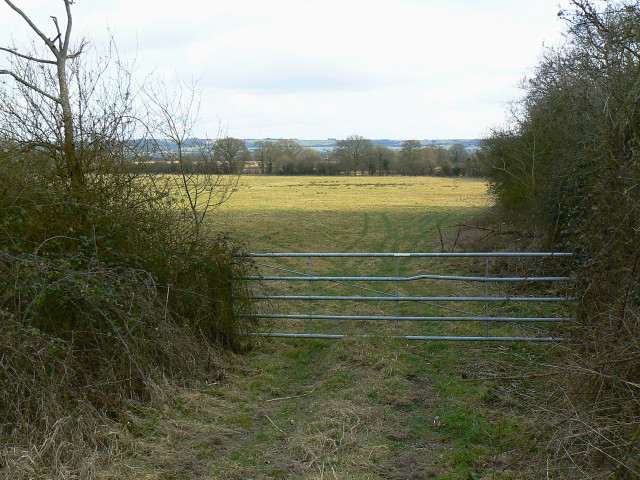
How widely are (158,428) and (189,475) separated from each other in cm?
80

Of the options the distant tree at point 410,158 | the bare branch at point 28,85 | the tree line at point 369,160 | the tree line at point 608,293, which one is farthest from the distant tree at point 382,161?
the bare branch at point 28,85

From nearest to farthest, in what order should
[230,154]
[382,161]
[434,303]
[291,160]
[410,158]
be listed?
[230,154], [434,303], [291,160], [410,158], [382,161]

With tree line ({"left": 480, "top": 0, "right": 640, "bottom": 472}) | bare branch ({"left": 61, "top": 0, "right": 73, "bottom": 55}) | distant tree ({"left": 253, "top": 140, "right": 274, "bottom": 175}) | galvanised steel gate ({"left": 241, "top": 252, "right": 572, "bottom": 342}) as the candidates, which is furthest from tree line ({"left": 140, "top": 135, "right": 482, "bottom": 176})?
tree line ({"left": 480, "top": 0, "right": 640, "bottom": 472})

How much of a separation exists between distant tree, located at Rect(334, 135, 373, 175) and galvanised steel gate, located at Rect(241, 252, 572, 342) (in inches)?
2641

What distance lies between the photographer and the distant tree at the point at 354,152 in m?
80.9

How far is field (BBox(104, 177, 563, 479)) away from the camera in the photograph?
4352 mm

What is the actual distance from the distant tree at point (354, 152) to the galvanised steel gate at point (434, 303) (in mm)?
67093

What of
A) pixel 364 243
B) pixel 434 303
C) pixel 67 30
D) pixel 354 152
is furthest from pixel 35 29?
pixel 354 152

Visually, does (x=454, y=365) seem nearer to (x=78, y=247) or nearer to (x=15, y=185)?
(x=78, y=247)

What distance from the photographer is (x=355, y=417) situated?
517 cm

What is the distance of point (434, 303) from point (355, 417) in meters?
6.13

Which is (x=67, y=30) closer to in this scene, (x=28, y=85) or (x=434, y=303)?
(x=28, y=85)

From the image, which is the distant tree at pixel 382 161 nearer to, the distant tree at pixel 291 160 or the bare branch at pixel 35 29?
the distant tree at pixel 291 160

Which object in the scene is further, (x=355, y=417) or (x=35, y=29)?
(x=35, y=29)
